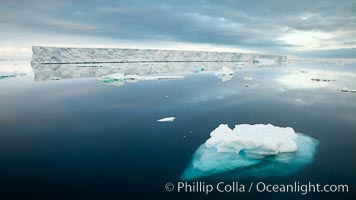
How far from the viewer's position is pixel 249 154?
6879 mm

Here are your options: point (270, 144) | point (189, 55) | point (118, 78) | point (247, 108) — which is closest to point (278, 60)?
point (189, 55)

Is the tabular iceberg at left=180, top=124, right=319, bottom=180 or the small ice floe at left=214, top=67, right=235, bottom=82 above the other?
the small ice floe at left=214, top=67, right=235, bottom=82

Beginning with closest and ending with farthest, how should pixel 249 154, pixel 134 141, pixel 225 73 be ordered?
1. pixel 249 154
2. pixel 134 141
3. pixel 225 73

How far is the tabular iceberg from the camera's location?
6.13 meters

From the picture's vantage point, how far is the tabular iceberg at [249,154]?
613cm

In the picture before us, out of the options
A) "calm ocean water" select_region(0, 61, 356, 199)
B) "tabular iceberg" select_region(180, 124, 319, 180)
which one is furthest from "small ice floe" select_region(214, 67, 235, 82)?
"tabular iceberg" select_region(180, 124, 319, 180)

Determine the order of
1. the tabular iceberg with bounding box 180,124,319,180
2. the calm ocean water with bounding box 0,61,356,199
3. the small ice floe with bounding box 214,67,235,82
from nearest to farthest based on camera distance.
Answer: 1. the calm ocean water with bounding box 0,61,356,199
2. the tabular iceberg with bounding box 180,124,319,180
3. the small ice floe with bounding box 214,67,235,82

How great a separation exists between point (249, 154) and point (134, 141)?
12.0ft

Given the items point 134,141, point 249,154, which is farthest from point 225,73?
point 249,154

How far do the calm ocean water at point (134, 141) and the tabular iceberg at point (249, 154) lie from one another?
24 centimetres

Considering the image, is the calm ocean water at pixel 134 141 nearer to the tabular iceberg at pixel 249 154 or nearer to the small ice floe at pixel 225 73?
the tabular iceberg at pixel 249 154

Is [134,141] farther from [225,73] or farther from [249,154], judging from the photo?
[225,73]

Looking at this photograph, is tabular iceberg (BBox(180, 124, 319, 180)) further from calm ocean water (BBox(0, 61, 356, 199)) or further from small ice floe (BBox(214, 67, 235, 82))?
small ice floe (BBox(214, 67, 235, 82))

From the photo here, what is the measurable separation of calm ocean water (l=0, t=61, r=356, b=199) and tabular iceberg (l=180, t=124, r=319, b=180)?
24 cm
